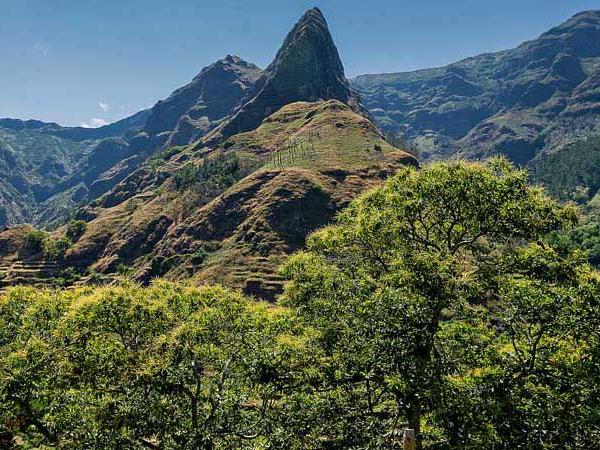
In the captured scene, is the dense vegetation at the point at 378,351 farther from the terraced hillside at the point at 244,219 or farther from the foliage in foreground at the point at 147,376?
the terraced hillside at the point at 244,219

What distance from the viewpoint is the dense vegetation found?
17.4 metres

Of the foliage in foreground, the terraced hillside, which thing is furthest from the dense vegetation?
the terraced hillside

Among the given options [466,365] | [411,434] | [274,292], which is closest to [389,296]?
[466,365]

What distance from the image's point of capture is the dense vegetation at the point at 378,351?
17.4 m

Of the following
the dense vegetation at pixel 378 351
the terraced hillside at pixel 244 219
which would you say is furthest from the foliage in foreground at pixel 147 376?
the terraced hillside at pixel 244 219

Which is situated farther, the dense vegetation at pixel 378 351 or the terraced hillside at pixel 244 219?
the terraced hillside at pixel 244 219

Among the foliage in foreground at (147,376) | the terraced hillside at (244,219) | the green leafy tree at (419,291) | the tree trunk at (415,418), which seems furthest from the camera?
the terraced hillside at (244,219)

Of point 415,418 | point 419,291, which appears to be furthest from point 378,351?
point 415,418

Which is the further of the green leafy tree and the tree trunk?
the tree trunk

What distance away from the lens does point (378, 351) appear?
740 inches

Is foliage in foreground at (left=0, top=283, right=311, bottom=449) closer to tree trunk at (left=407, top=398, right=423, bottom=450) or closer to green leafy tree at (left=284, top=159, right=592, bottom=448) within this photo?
green leafy tree at (left=284, top=159, right=592, bottom=448)

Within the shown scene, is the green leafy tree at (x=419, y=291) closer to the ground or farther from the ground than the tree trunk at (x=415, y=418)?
farther from the ground

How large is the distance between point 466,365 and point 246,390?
32.2 ft

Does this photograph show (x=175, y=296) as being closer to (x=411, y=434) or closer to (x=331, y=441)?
(x=331, y=441)
